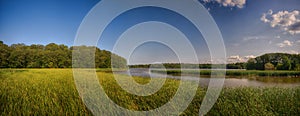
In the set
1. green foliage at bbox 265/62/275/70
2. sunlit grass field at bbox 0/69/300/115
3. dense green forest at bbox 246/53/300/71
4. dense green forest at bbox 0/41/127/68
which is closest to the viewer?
sunlit grass field at bbox 0/69/300/115

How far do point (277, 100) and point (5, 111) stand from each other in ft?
25.4

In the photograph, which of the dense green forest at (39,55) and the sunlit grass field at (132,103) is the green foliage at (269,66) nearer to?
the sunlit grass field at (132,103)

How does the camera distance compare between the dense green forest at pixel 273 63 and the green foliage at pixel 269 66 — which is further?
the green foliage at pixel 269 66

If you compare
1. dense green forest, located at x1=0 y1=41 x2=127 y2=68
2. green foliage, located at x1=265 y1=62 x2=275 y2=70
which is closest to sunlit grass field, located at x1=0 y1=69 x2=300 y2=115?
green foliage, located at x1=265 y1=62 x2=275 y2=70

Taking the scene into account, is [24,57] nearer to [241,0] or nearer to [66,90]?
[66,90]

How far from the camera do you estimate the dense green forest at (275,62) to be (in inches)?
340

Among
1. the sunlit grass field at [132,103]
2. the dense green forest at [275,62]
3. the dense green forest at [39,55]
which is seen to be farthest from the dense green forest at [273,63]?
the dense green forest at [39,55]

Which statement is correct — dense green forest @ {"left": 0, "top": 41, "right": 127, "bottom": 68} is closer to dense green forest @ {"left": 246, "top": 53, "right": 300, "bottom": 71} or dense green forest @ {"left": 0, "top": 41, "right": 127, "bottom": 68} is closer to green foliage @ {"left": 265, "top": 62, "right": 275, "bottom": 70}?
dense green forest @ {"left": 246, "top": 53, "right": 300, "bottom": 71}

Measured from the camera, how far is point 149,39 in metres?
7.59

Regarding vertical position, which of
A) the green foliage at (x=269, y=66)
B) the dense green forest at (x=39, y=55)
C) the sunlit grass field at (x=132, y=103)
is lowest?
the sunlit grass field at (x=132, y=103)

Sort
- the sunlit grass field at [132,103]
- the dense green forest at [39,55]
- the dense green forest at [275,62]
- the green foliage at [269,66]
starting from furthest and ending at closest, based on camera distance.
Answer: the dense green forest at [39,55] < the green foliage at [269,66] < the dense green forest at [275,62] < the sunlit grass field at [132,103]

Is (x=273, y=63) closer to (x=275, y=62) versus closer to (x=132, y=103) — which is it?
(x=275, y=62)

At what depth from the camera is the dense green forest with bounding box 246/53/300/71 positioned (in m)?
8.63

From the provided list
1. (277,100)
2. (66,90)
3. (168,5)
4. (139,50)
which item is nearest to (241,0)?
(168,5)
